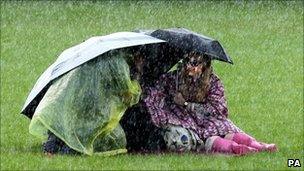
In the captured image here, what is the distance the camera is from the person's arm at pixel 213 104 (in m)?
9.58

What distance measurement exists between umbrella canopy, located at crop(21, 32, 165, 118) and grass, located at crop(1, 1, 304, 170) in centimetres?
58

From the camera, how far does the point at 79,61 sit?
9.13 meters

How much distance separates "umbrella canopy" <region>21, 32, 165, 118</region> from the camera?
29.8 ft

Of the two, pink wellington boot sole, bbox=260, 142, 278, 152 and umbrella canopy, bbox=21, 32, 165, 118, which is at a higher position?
umbrella canopy, bbox=21, 32, 165, 118

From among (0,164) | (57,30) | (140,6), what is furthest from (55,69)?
(140,6)

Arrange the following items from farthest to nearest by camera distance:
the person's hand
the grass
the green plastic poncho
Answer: the person's hand < the green plastic poncho < the grass

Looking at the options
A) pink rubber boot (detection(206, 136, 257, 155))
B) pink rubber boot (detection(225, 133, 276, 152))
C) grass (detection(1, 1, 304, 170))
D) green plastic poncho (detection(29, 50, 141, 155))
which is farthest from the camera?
pink rubber boot (detection(225, 133, 276, 152))

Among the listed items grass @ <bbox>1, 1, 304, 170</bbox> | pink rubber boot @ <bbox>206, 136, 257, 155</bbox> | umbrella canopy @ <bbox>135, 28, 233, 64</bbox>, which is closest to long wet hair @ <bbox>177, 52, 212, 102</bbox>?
umbrella canopy @ <bbox>135, 28, 233, 64</bbox>

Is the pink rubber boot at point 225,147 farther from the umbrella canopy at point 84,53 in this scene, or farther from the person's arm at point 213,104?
the umbrella canopy at point 84,53

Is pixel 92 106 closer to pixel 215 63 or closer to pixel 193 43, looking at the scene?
pixel 193 43

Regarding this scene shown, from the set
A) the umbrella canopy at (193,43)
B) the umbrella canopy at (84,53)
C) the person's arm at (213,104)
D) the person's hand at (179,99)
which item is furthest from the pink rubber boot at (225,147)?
the umbrella canopy at (84,53)

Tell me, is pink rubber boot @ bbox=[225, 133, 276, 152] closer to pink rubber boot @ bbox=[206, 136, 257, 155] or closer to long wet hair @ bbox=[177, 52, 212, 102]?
pink rubber boot @ bbox=[206, 136, 257, 155]

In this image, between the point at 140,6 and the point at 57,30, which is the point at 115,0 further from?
the point at 57,30

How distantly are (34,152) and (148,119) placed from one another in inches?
44.5
